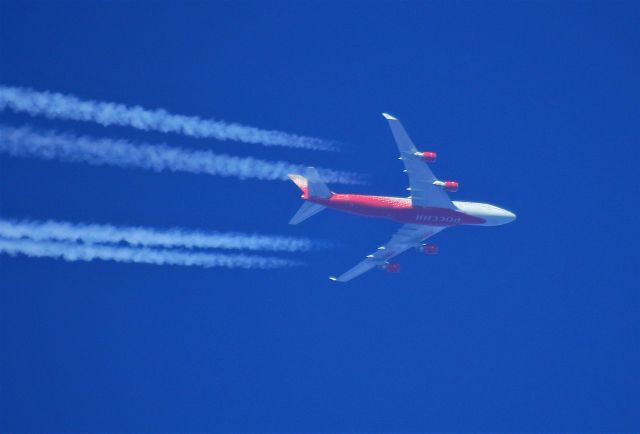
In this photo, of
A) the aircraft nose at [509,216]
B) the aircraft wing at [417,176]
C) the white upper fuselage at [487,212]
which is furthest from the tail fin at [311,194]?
the aircraft nose at [509,216]

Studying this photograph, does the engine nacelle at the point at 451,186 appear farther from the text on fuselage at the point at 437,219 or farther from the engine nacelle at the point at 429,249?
the engine nacelle at the point at 429,249

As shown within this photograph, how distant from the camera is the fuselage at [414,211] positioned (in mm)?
64812

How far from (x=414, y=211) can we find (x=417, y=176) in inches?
84.9

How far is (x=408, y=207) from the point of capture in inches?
2589

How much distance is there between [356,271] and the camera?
2729 inches

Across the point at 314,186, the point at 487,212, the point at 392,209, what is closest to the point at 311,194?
the point at 314,186

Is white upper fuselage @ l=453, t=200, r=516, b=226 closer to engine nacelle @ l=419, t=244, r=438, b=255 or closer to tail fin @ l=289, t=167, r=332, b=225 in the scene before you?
engine nacelle @ l=419, t=244, r=438, b=255

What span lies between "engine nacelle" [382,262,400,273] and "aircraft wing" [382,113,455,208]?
4.86 m

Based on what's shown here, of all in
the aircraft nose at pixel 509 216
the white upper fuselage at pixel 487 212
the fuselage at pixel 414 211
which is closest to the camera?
the fuselage at pixel 414 211

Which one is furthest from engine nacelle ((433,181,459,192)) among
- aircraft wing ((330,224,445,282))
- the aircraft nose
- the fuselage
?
the aircraft nose

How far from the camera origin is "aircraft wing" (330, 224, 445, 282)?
6825cm

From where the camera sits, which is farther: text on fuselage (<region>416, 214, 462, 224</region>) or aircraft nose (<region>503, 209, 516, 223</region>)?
aircraft nose (<region>503, 209, 516, 223</region>)

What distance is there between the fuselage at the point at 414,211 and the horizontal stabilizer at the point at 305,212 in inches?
10.9

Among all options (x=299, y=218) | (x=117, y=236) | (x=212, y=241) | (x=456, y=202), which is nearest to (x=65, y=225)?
(x=117, y=236)
